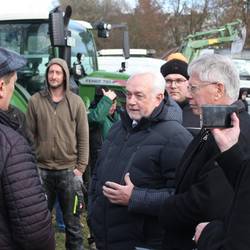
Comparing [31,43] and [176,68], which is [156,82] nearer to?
[176,68]

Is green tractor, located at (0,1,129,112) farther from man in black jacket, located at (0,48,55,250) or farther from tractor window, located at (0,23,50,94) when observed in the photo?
man in black jacket, located at (0,48,55,250)

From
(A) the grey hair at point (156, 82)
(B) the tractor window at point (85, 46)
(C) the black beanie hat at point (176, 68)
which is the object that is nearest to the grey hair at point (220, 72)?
(A) the grey hair at point (156, 82)

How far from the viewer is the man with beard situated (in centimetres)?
439

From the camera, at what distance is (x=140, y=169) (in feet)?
8.93

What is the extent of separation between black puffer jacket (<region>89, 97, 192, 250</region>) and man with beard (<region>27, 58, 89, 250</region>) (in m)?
1.54

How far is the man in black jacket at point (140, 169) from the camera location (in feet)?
8.81

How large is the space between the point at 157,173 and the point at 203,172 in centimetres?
58

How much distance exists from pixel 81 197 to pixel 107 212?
66.4 inches

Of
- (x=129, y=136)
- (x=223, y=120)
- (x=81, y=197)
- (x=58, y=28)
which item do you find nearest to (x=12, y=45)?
(x=58, y=28)

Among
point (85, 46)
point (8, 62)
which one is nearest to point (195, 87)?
point (8, 62)

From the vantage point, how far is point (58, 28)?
5.66 meters

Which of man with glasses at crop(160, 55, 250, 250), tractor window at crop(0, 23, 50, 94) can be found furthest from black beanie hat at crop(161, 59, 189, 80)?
tractor window at crop(0, 23, 50, 94)

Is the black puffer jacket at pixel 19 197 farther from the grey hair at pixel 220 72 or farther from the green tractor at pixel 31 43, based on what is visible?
the green tractor at pixel 31 43

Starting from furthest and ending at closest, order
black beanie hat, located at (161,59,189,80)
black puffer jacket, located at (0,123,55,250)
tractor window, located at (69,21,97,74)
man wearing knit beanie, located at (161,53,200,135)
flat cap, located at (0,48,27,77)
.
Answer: tractor window, located at (69,21,97,74) < black beanie hat, located at (161,59,189,80) < man wearing knit beanie, located at (161,53,200,135) < flat cap, located at (0,48,27,77) < black puffer jacket, located at (0,123,55,250)
